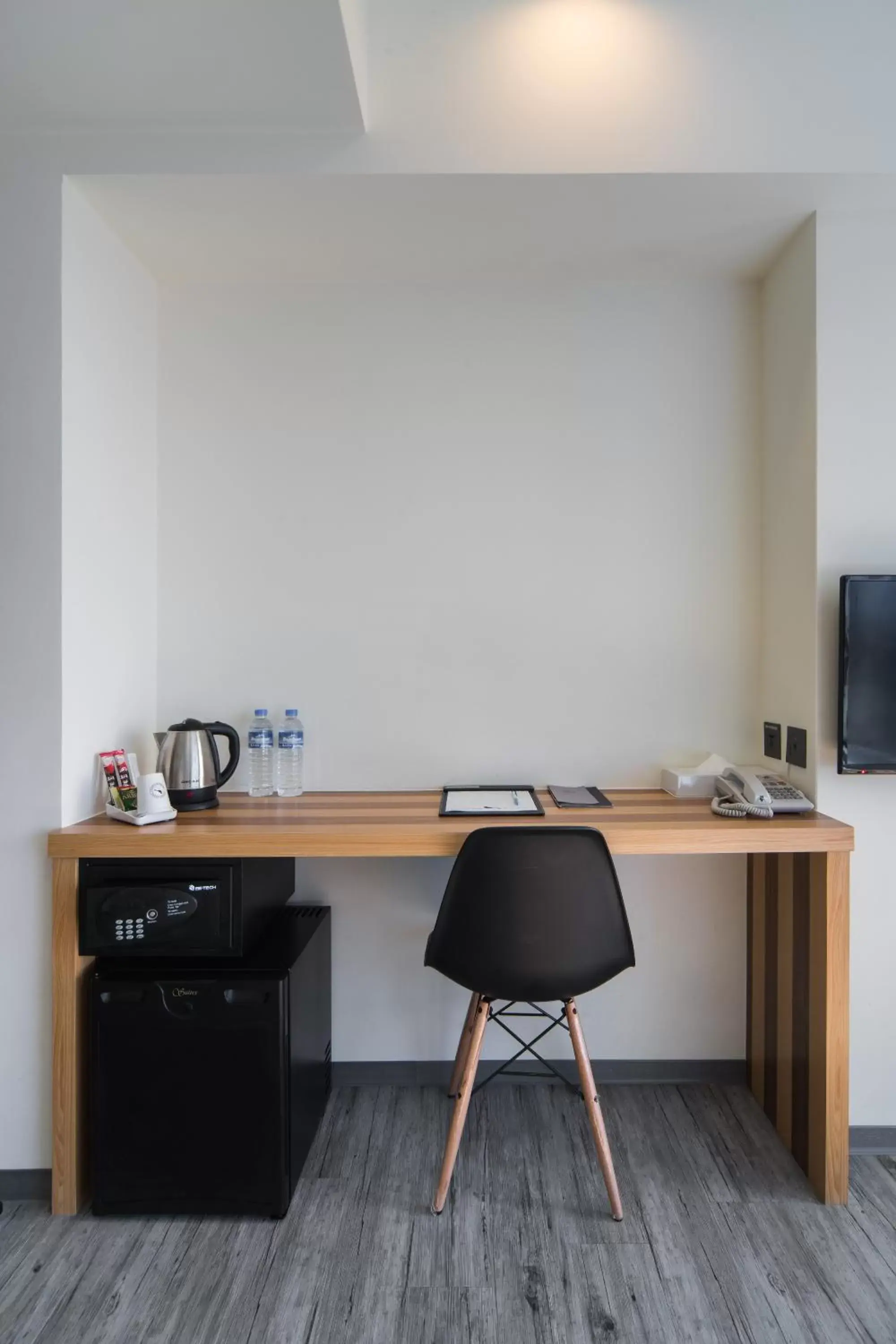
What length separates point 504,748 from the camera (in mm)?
2330

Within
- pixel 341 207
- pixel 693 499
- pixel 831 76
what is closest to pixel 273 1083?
pixel 693 499

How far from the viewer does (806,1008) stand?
6.21 feet

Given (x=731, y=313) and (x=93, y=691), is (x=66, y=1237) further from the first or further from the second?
(x=731, y=313)

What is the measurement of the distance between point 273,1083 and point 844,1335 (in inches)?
46.6

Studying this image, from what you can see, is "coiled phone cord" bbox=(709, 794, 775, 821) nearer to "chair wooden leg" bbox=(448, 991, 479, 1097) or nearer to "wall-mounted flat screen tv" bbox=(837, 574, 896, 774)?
"wall-mounted flat screen tv" bbox=(837, 574, 896, 774)

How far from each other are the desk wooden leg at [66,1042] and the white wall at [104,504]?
17 centimetres

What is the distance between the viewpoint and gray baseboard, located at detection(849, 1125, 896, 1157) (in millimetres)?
1979

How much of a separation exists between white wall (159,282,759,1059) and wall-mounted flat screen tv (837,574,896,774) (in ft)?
1.39

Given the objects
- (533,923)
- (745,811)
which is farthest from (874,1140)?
(533,923)

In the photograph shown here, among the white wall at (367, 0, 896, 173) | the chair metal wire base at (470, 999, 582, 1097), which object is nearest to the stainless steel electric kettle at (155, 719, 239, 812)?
the chair metal wire base at (470, 999, 582, 1097)

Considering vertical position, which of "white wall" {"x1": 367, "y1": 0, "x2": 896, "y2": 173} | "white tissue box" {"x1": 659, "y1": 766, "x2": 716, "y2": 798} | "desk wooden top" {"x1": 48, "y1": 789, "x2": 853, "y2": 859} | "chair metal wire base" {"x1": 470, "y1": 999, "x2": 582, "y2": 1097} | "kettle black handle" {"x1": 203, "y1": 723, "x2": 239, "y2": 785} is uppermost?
"white wall" {"x1": 367, "y1": 0, "x2": 896, "y2": 173}

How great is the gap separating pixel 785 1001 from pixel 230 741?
5.28 ft

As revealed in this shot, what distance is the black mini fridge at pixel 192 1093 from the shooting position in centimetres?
171

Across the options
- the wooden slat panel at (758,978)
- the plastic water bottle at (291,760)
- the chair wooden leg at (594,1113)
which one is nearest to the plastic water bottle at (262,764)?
the plastic water bottle at (291,760)
